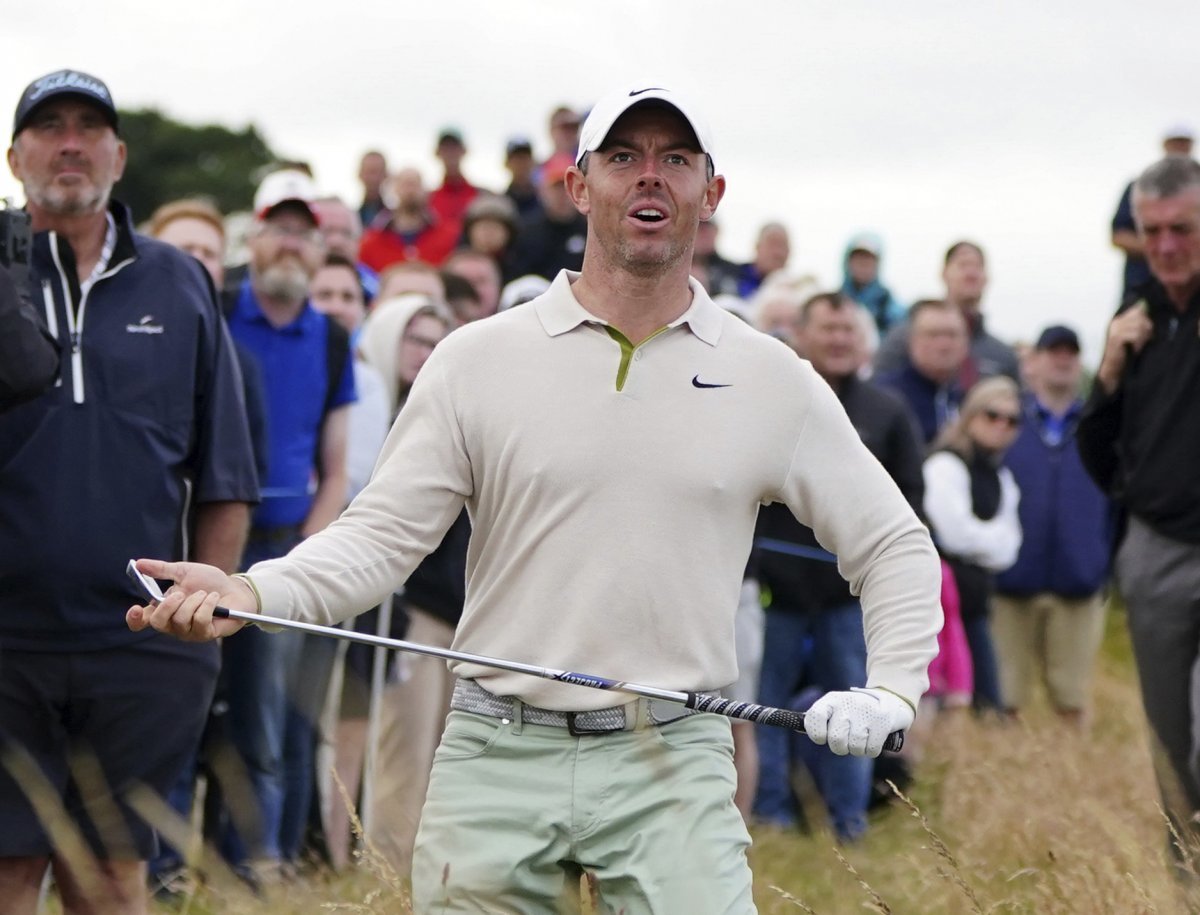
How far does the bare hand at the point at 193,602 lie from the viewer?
4.16 m

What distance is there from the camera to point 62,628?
19.0 feet

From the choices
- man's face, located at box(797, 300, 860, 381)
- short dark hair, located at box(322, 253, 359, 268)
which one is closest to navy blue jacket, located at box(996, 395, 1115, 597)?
man's face, located at box(797, 300, 860, 381)

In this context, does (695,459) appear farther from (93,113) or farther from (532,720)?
(93,113)

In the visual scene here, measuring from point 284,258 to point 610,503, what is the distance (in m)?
4.21

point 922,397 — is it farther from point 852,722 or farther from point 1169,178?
point 852,722

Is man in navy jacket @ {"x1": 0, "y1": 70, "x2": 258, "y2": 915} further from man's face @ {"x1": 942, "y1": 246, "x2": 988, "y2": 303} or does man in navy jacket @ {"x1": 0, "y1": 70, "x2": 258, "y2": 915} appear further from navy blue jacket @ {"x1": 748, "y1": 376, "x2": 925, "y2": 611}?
man's face @ {"x1": 942, "y1": 246, "x2": 988, "y2": 303}

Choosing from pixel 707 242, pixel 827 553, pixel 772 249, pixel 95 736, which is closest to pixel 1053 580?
pixel 827 553

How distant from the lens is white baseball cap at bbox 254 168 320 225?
9.12 metres

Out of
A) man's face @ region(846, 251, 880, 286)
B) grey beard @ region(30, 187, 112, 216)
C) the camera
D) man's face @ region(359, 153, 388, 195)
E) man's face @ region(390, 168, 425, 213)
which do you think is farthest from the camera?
man's face @ region(359, 153, 388, 195)

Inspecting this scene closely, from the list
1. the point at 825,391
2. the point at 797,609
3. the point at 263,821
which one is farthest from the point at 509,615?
the point at 797,609

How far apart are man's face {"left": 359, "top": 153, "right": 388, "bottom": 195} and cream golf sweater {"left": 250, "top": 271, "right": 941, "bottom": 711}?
35.8 ft

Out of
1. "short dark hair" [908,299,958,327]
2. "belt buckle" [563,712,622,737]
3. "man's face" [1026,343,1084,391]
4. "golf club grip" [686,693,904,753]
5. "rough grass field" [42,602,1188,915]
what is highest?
"short dark hair" [908,299,958,327]

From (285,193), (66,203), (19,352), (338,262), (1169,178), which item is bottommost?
(338,262)

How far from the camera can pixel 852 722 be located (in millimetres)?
4234
